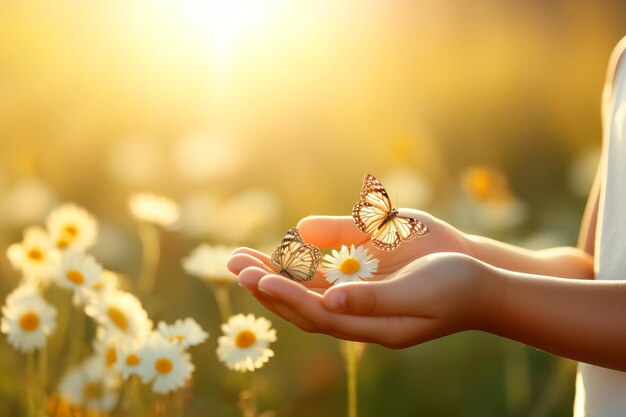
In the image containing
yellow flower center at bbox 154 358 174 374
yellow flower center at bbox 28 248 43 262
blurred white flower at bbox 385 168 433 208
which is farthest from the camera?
blurred white flower at bbox 385 168 433 208

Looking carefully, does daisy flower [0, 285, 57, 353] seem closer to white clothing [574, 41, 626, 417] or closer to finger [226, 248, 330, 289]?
finger [226, 248, 330, 289]

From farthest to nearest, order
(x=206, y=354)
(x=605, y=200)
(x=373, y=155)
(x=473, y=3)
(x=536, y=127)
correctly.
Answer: (x=473, y=3)
(x=536, y=127)
(x=373, y=155)
(x=206, y=354)
(x=605, y=200)

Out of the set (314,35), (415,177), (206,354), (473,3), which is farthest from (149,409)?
(473,3)

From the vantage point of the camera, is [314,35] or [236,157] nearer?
[236,157]

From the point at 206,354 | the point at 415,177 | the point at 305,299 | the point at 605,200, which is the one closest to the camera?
the point at 305,299

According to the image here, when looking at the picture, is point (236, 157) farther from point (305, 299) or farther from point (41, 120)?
point (305, 299)

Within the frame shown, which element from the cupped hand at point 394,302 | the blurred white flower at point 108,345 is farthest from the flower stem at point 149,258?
the cupped hand at point 394,302

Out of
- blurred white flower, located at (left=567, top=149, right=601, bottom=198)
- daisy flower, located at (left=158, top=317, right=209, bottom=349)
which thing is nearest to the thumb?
daisy flower, located at (left=158, top=317, right=209, bottom=349)

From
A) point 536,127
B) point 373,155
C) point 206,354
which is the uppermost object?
point 536,127
